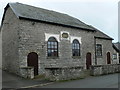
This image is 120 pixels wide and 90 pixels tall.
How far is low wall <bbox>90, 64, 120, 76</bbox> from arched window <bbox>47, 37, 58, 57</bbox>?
4.34 metres

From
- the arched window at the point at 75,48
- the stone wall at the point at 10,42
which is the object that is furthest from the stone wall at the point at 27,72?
the arched window at the point at 75,48

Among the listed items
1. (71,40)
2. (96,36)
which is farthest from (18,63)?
(96,36)

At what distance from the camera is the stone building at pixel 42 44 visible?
15477 mm

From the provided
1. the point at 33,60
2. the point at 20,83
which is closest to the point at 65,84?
the point at 20,83

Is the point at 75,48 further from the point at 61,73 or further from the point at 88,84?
the point at 88,84

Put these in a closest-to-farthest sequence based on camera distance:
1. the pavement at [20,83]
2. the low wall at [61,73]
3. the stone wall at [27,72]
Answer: the pavement at [20,83]
the low wall at [61,73]
the stone wall at [27,72]

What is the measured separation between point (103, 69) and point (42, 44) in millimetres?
6494

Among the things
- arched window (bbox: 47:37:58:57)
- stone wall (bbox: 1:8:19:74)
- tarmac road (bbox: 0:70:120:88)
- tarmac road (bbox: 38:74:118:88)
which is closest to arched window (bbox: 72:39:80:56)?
arched window (bbox: 47:37:58:57)

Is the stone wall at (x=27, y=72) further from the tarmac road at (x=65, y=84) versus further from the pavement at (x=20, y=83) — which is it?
the tarmac road at (x=65, y=84)

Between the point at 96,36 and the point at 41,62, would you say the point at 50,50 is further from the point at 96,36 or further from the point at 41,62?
the point at 96,36

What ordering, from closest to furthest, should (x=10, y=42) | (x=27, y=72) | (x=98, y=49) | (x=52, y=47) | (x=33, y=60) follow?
(x=27, y=72) < (x=33, y=60) < (x=10, y=42) < (x=52, y=47) < (x=98, y=49)

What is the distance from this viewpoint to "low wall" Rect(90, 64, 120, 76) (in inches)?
639

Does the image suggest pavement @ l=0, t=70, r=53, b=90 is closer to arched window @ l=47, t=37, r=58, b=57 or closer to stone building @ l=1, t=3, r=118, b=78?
stone building @ l=1, t=3, r=118, b=78

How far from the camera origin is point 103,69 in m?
17.1
